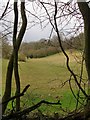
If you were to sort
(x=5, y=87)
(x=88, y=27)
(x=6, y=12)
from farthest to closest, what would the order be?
(x=6, y=12)
(x=5, y=87)
(x=88, y=27)

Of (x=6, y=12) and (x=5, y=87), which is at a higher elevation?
(x=6, y=12)

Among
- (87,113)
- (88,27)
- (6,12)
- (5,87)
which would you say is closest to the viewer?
(87,113)

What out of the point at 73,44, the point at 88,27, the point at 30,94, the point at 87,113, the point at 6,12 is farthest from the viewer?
the point at 30,94

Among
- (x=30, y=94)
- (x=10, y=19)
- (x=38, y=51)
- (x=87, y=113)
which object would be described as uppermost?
(x=10, y=19)

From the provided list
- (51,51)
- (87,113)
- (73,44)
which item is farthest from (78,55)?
(87,113)

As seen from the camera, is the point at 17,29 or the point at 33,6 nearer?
the point at 17,29

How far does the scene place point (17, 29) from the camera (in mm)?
896

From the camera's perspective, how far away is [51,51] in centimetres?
124

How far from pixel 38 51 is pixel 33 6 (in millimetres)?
250

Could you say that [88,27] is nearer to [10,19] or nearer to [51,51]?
[10,19]

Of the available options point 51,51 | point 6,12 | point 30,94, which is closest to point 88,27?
point 6,12

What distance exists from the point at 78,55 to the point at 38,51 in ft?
0.83

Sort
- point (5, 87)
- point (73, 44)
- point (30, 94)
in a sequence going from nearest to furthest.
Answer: point (5, 87) < point (73, 44) < point (30, 94)

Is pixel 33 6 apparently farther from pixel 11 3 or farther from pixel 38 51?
pixel 38 51
